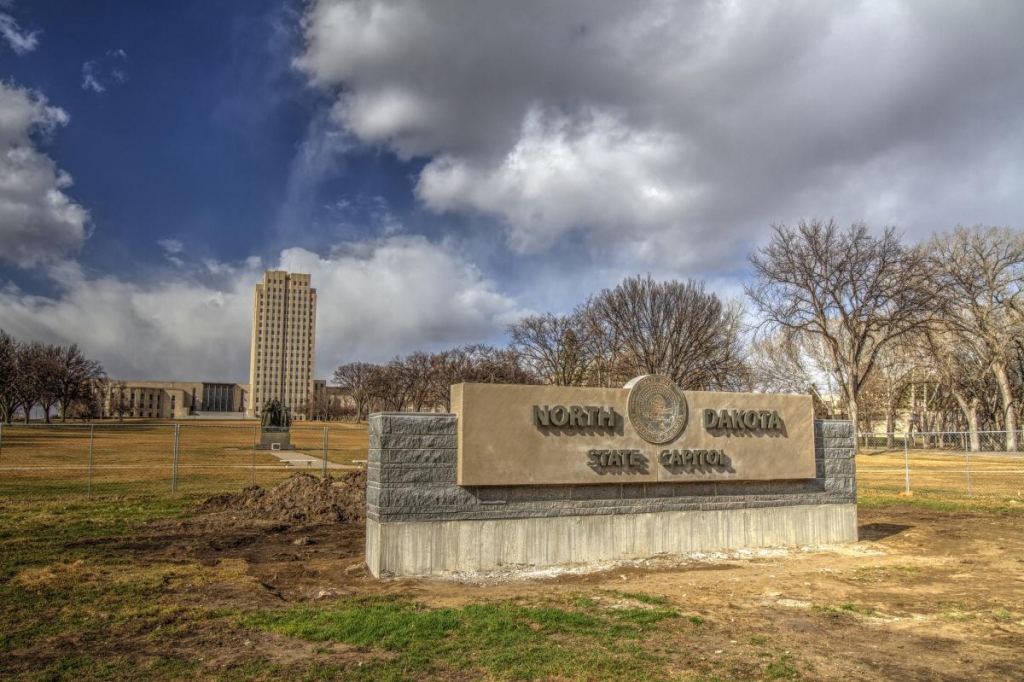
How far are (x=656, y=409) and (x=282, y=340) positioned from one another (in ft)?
581

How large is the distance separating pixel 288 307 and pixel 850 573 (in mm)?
180522

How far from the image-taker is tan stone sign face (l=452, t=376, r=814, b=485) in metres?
9.23

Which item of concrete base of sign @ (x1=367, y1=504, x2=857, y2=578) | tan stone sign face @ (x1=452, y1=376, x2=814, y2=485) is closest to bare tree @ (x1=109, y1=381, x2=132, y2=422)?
concrete base of sign @ (x1=367, y1=504, x2=857, y2=578)

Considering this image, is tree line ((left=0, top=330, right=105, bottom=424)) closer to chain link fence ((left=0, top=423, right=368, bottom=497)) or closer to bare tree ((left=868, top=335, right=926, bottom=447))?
chain link fence ((left=0, top=423, right=368, bottom=497))

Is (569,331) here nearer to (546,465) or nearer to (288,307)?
(546,465)

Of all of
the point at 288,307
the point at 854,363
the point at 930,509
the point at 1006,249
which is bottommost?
the point at 930,509

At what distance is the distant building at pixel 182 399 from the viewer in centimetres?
16155

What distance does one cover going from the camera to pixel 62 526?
12109 millimetres

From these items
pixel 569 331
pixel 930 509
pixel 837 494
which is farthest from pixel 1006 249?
pixel 837 494

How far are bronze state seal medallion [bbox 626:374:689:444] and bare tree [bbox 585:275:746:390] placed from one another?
3135 centimetres

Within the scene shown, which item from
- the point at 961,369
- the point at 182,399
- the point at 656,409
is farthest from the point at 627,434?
the point at 182,399

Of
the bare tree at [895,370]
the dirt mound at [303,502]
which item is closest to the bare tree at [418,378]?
the bare tree at [895,370]

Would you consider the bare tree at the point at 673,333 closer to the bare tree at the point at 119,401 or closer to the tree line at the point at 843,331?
the tree line at the point at 843,331

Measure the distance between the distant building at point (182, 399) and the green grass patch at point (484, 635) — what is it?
14346cm
